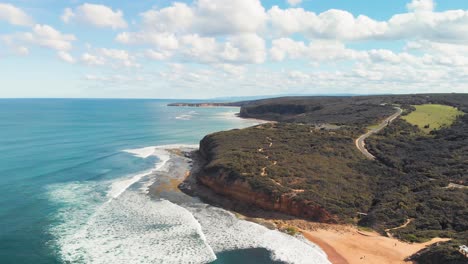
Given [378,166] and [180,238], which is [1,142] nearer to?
[180,238]

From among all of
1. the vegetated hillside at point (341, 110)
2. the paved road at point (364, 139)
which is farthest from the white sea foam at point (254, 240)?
the vegetated hillside at point (341, 110)

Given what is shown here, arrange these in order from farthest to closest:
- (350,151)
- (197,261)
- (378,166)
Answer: (350,151)
(378,166)
(197,261)

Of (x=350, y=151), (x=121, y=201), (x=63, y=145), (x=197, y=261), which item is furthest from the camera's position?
A: (x=63, y=145)

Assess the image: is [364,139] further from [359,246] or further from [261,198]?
[359,246]

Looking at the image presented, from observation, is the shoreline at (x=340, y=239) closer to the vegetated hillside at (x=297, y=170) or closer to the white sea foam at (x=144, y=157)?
the vegetated hillside at (x=297, y=170)

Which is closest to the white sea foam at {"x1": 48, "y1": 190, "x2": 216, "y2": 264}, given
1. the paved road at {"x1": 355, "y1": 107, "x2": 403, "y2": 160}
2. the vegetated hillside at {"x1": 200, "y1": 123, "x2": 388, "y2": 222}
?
the vegetated hillside at {"x1": 200, "y1": 123, "x2": 388, "y2": 222}

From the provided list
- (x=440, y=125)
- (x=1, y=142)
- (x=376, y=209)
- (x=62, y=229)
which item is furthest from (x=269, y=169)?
(x=1, y=142)

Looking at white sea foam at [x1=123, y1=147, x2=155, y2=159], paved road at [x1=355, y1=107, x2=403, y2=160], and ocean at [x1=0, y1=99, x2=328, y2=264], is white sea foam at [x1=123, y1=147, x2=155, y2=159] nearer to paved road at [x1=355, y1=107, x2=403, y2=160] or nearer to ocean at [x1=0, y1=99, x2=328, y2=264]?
ocean at [x1=0, y1=99, x2=328, y2=264]
